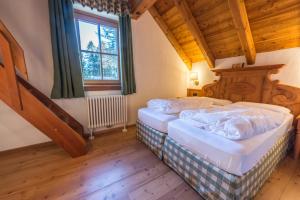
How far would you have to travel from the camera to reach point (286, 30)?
2.13 m

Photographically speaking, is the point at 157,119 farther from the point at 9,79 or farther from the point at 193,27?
the point at 193,27

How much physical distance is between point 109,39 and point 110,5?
1.91ft

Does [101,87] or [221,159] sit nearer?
[221,159]

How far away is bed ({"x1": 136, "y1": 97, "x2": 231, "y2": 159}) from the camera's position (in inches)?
72.6

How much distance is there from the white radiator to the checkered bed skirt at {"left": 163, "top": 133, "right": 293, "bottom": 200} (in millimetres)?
1421

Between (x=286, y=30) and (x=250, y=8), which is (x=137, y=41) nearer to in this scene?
(x=250, y=8)

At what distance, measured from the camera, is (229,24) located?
250cm

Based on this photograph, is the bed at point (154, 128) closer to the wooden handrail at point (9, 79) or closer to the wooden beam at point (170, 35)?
the wooden handrail at point (9, 79)

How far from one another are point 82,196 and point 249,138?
5.49ft

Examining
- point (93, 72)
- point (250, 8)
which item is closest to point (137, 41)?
point (93, 72)

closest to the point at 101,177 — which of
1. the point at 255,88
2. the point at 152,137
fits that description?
the point at 152,137

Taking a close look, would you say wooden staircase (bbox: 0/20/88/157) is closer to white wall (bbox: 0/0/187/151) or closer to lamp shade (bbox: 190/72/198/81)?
white wall (bbox: 0/0/187/151)

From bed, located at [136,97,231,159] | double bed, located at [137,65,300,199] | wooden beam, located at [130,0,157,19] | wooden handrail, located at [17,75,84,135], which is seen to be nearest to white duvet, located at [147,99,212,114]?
bed, located at [136,97,231,159]

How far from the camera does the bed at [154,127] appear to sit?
184cm
